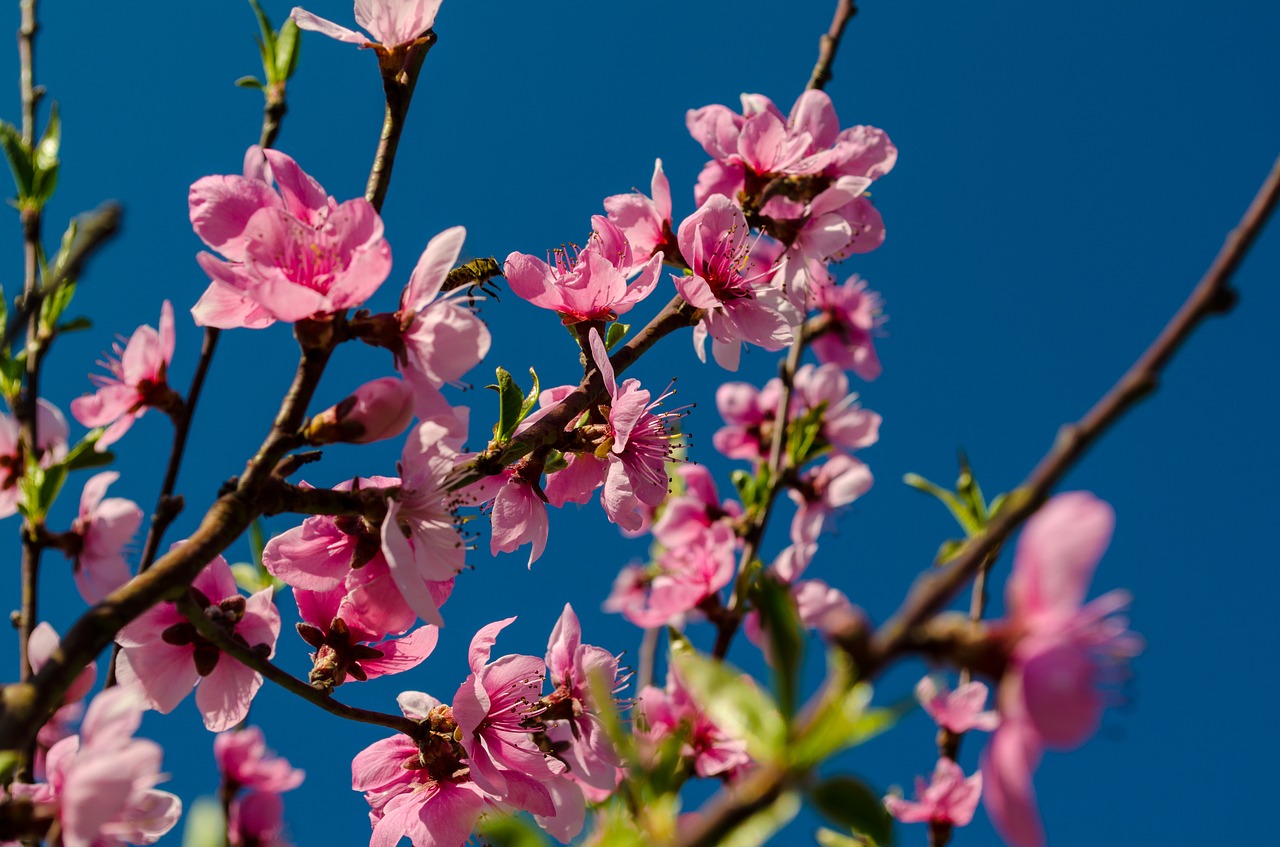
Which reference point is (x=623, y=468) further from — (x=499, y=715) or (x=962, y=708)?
(x=962, y=708)

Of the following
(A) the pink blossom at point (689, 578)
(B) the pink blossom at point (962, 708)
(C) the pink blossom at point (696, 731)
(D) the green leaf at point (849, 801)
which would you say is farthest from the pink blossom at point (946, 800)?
(D) the green leaf at point (849, 801)

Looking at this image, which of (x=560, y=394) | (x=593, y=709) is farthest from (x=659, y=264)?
(x=593, y=709)

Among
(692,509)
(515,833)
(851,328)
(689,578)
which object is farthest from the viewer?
(851,328)

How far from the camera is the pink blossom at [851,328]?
413 cm

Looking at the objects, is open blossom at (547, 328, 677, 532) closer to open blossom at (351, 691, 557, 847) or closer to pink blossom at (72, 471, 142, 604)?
open blossom at (351, 691, 557, 847)

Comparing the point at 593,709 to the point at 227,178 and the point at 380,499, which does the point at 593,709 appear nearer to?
the point at 380,499

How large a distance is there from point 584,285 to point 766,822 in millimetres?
1218

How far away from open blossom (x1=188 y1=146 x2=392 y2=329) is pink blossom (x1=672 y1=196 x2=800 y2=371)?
745 mm

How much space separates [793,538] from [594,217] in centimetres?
147

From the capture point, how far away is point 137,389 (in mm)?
1447

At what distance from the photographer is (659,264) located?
1776mm

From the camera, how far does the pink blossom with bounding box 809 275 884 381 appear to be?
413 centimetres

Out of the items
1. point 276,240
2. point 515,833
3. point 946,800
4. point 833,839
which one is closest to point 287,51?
point 276,240

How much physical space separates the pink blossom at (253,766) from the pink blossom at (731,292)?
1.63 meters
